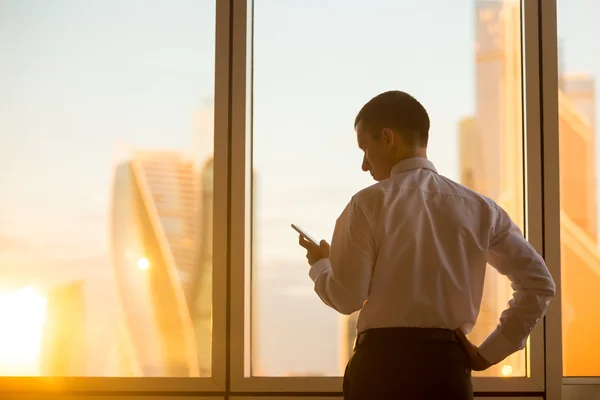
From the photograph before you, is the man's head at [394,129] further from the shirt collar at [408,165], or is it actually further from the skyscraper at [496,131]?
the skyscraper at [496,131]

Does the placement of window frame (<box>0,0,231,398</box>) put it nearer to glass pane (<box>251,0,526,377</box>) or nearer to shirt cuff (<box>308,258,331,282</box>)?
glass pane (<box>251,0,526,377</box>)

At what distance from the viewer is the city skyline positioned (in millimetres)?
2355

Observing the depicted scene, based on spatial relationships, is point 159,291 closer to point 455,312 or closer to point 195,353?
point 195,353

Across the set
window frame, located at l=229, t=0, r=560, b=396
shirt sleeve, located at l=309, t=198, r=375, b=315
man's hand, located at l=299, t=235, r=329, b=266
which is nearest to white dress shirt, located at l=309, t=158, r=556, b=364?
shirt sleeve, located at l=309, t=198, r=375, b=315

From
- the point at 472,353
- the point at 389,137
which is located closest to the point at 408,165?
the point at 389,137

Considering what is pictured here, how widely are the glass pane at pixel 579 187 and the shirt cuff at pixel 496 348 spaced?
3.26 ft

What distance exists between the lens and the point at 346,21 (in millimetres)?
2428

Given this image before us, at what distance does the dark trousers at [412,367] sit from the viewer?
4.37 feet

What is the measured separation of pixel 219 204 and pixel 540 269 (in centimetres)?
122

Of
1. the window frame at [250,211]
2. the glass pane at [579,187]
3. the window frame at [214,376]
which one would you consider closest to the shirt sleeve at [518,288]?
the window frame at [250,211]

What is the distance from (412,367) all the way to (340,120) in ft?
4.03

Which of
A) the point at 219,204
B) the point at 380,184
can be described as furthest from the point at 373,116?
the point at 219,204

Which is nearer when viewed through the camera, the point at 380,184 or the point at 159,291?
the point at 380,184

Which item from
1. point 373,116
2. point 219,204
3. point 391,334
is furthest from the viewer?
point 219,204
